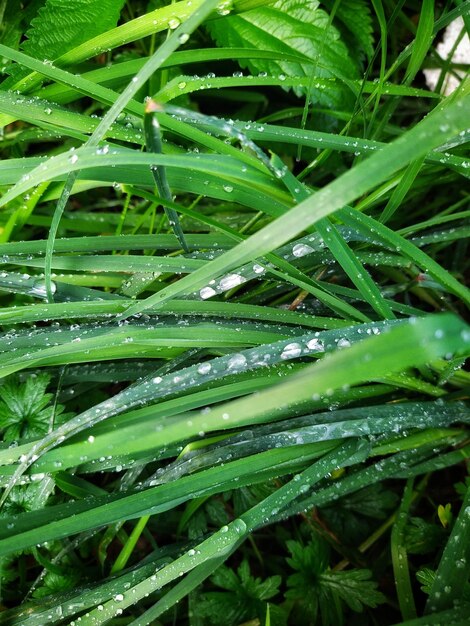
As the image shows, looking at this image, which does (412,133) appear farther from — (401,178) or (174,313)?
(174,313)

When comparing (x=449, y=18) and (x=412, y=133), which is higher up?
(x=449, y=18)

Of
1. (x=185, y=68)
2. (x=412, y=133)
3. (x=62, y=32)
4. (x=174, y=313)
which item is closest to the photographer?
(x=412, y=133)

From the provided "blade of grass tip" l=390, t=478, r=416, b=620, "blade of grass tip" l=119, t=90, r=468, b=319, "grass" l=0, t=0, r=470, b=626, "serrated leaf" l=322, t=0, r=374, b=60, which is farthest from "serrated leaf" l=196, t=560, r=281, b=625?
"serrated leaf" l=322, t=0, r=374, b=60

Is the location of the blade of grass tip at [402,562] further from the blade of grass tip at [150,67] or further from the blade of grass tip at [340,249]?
the blade of grass tip at [150,67]

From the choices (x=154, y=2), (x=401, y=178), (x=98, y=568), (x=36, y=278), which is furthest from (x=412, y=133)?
(x=98, y=568)

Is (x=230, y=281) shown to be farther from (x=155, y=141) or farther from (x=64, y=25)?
(x=64, y=25)

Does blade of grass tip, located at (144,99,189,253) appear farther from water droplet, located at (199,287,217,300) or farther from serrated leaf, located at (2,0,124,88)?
serrated leaf, located at (2,0,124,88)
